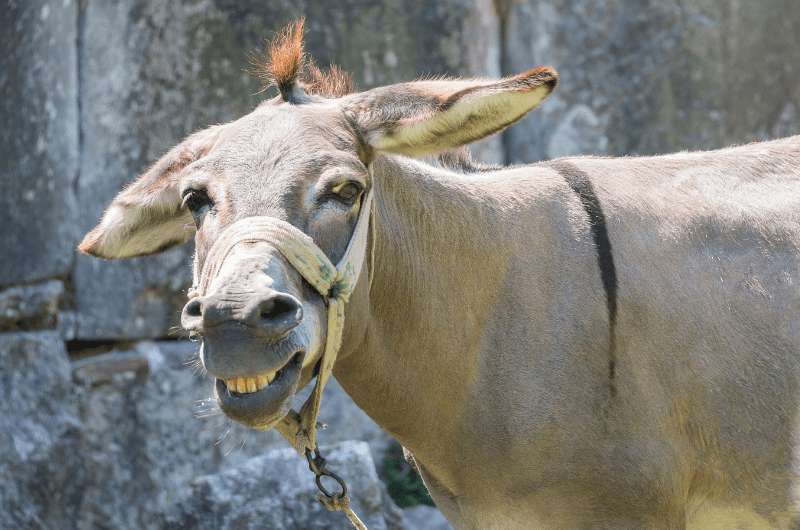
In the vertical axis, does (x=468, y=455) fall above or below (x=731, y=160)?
below

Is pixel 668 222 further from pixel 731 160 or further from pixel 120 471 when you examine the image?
pixel 120 471

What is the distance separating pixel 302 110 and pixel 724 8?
482 centimetres

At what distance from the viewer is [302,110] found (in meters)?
3.24

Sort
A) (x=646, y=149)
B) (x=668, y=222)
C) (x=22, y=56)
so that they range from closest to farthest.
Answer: (x=668, y=222) → (x=22, y=56) → (x=646, y=149)

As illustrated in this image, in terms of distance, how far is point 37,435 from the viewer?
18.8 ft

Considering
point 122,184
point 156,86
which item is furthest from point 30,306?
point 156,86

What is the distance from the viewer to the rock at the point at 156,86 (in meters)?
6.07

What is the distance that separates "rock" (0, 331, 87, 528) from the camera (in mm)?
5613

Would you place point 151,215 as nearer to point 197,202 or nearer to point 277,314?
point 197,202

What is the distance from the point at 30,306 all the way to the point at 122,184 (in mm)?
871

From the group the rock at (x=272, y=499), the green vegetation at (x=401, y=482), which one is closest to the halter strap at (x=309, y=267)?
the rock at (x=272, y=499)

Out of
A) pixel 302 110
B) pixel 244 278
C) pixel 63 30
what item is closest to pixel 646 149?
pixel 63 30

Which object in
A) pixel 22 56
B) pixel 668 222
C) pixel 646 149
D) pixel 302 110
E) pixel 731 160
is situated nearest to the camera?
pixel 302 110

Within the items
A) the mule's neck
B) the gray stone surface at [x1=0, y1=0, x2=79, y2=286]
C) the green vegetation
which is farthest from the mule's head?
the green vegetation
